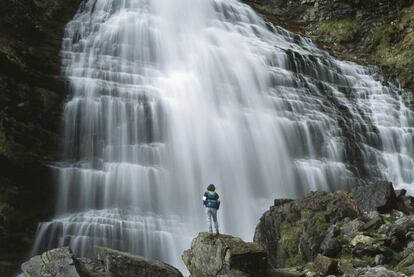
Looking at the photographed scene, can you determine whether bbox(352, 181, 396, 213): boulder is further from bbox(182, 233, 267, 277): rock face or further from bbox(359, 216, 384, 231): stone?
bbox(182, 233, 267, 277): rock face

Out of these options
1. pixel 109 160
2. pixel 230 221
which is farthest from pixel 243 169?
pixel 109 160

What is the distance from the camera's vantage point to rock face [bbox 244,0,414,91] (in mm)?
31652

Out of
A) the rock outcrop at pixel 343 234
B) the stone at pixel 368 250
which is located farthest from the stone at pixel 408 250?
the stone at pixel 368 250

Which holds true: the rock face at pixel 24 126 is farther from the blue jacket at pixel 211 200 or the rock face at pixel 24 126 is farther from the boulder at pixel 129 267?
the blue jacket at pixel 211 200

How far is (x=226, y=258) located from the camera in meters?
9.78

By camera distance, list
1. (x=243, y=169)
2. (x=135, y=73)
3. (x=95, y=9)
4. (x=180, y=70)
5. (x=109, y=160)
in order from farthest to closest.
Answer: (x=95, y=9) → (x=180, y=70) → (x=135, y=73) → (x=243, y=169) → (x=109, y=160)

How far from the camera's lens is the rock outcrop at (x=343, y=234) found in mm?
10477

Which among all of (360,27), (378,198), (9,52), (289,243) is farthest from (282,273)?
(360,27)

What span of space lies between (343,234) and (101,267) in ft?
20.0

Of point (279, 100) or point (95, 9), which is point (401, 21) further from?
point (95, 9)

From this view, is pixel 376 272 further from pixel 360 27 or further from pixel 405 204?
pixel 360 27

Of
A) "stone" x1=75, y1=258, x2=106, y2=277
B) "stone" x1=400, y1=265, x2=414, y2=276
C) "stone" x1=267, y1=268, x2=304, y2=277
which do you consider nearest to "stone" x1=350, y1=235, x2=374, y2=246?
"stone" x1=400, y1=265, x2=414, y2=276

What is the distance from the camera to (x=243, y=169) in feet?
68.1

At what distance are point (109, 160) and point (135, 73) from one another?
19.5ft
